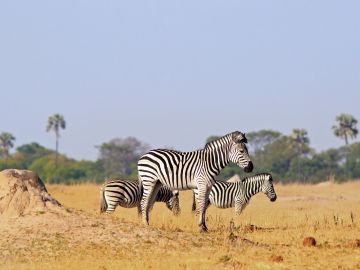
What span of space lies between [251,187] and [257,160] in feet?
182

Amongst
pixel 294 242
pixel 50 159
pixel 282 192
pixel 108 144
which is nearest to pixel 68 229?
pixel 294 242

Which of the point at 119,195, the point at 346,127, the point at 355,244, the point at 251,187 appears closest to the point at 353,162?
the point at 346,127

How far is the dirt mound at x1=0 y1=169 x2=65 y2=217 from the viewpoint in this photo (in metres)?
16.1

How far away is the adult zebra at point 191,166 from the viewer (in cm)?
1894

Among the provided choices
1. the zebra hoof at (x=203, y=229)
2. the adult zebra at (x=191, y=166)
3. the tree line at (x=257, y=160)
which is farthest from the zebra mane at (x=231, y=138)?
the tree line at (x=257, y=160)

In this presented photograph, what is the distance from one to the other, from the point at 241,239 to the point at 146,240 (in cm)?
178

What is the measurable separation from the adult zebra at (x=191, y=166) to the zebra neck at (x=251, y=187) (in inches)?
131

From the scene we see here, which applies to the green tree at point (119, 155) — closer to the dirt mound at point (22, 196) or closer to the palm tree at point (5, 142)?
the palm tree at point (5, 142)

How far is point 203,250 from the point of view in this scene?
47.9 feet

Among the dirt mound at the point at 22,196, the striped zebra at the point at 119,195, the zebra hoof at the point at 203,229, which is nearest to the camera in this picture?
the dirt mound at the point at 22,196

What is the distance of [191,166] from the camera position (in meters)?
19.1

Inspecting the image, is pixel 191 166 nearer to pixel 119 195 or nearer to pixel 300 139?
pixel 119 195

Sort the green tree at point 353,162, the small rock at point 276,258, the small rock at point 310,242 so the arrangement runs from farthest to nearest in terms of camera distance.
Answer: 1. the green tree at point 353,162
2. the small rock at point 310,242
3. the small rock at point 276,258

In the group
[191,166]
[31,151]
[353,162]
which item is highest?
[31,151]
